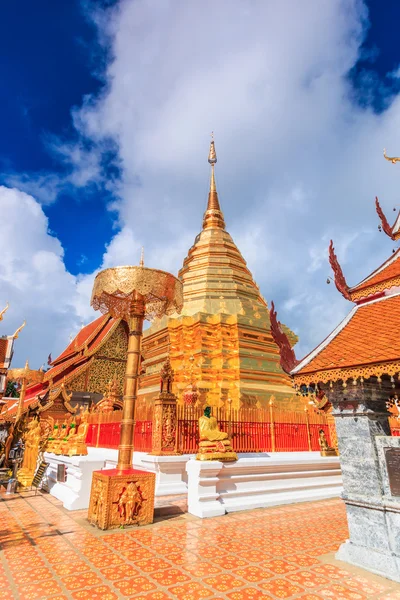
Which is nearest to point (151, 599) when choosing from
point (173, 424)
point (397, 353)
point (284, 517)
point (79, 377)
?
point (397, 353)

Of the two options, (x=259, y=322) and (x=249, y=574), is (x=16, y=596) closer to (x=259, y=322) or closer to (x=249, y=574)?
(x=249, y=574)

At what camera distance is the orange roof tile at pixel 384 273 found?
16.5ft

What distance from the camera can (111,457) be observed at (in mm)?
9125

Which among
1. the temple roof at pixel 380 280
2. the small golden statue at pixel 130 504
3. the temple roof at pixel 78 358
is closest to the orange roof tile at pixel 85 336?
the temple roof at pixel 78 358

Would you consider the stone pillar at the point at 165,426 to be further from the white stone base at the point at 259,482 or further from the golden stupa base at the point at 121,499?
the golden stupa base at the point at 121,499

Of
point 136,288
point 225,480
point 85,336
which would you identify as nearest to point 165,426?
point 225,480

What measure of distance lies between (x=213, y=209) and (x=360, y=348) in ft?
60.0

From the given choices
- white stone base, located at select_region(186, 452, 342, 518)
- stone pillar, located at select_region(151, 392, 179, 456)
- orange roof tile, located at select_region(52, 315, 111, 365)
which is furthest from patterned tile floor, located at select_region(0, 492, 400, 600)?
orange roof tile, located at select_region(52, 315, 111, 365)

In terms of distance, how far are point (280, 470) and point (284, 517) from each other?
1.44 m

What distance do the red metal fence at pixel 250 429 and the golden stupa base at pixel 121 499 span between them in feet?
6.73

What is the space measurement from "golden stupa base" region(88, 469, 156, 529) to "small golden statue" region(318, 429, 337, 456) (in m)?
5.30

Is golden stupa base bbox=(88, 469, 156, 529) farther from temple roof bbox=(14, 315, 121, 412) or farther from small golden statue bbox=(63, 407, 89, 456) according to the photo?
temple roof bbox=(14, 315, 121, 412)

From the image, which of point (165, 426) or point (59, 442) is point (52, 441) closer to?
point (59, 442)

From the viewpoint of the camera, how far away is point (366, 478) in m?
4.09
